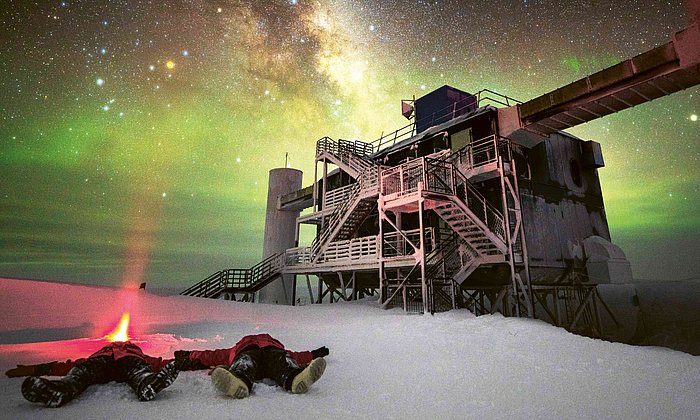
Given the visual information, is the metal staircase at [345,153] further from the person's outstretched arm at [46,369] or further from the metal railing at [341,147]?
the person's outstretched arm at [46,369]

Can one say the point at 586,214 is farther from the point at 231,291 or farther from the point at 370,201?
the point at 231,291

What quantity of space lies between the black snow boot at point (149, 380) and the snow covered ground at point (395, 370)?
0.09m

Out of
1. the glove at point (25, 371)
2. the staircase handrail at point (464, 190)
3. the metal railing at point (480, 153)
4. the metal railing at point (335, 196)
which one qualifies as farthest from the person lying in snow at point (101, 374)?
the metal railing at point (335, 196)

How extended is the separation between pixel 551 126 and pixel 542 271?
687 centimetres

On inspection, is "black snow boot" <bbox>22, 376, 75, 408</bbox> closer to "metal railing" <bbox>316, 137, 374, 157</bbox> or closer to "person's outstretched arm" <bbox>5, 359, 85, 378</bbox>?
"person's outstretched arm" <bbox>5, 359, 85, 378</bbox>

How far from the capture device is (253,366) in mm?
3758

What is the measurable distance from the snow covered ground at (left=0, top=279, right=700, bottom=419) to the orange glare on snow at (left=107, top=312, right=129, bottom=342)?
21 cm

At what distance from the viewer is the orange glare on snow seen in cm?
651

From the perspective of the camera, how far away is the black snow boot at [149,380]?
10.6ft

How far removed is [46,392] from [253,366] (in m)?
1.81

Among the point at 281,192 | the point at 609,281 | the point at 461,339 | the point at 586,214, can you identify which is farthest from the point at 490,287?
the point at 281,192

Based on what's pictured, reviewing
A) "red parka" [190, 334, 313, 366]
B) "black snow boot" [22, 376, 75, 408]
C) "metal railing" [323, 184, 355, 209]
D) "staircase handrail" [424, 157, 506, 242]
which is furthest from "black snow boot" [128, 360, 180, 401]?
"metal railing" [323, 184, 355, 209]

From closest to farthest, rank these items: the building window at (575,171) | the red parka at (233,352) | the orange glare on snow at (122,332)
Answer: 1. the red parka at (233,352)
2. the orange glare on snow at (122,332)
3. the building window at (575,171)

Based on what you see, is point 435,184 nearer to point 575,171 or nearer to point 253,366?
point 575,171
